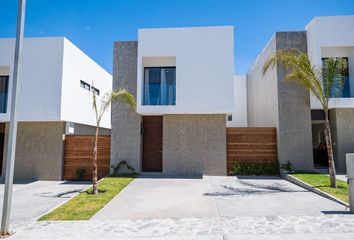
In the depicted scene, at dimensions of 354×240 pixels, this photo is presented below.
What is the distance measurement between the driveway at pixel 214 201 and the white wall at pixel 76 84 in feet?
20.1

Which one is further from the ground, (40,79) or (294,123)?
(40,79)

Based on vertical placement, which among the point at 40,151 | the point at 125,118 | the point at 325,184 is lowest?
the point at 325,184

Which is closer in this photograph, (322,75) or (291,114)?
(322,75)

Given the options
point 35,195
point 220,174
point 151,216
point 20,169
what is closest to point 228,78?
point 220,174

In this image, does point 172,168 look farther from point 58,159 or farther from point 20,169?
point 20,169

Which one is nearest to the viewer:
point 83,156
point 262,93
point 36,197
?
point 36,197

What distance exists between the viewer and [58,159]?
44.8 feet

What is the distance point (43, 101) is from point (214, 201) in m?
10.3

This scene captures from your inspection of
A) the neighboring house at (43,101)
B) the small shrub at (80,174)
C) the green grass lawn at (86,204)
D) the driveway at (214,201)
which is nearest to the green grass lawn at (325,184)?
the driveway at (214,201)

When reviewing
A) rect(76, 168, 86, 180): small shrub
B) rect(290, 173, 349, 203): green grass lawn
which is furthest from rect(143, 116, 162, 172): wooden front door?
rect(290, 173, 349, 203): green grass lawn

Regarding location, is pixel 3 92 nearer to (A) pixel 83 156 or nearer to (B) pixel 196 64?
(A) pixel 83 156

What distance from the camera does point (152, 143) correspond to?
14.2 meters

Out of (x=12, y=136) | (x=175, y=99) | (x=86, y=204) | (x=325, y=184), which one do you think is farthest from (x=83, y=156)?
(x=325, y=184)

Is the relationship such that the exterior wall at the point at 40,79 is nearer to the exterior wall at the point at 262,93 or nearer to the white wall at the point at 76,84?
the white wall at the point at 76,84
